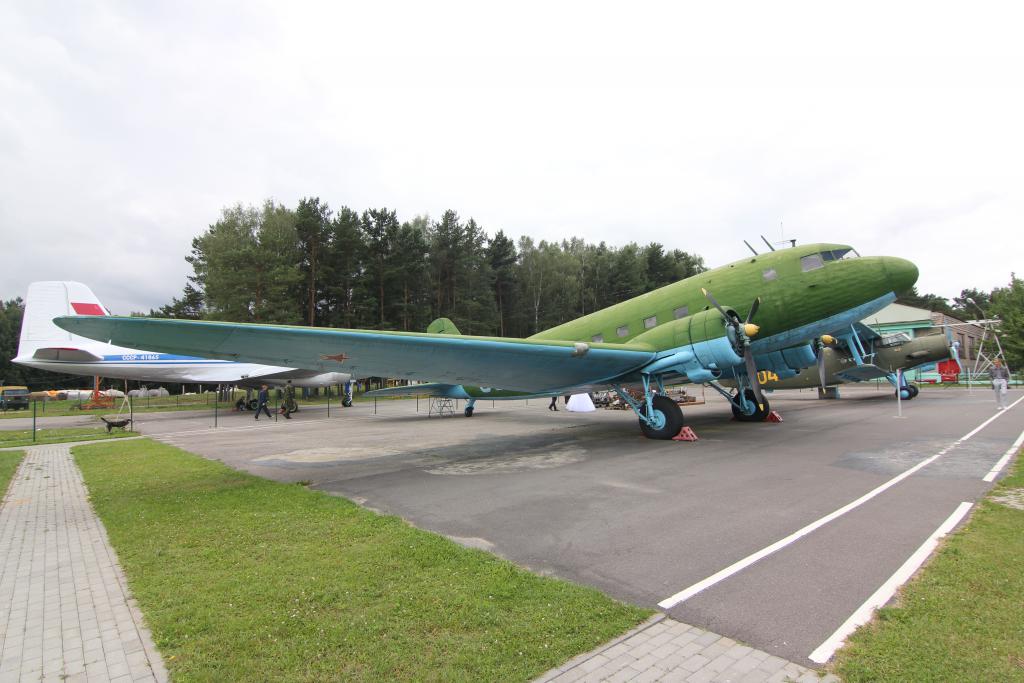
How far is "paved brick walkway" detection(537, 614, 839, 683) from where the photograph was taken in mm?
2613

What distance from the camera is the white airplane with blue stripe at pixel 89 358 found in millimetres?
24422

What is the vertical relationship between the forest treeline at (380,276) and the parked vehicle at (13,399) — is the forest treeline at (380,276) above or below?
above

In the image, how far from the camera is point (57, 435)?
17656 mm

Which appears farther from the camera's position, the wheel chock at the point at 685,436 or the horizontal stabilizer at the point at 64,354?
the horizontal stabilizer at the point at 64,354

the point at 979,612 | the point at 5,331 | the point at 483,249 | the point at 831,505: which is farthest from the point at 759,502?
the point at 5,331

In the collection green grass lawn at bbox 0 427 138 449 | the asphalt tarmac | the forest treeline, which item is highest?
the forest treeline

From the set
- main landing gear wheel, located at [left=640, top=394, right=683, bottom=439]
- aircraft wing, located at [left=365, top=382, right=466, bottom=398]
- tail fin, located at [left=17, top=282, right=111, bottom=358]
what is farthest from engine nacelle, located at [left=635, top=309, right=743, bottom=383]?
tail fin, located at [left=17, top=282, right=111, bottom=358]

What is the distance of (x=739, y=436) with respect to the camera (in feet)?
40.5

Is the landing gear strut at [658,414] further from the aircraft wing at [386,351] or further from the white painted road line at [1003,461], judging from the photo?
the white painted road line at [1003,461]

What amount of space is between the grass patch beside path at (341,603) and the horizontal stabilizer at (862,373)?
2682 centimetres

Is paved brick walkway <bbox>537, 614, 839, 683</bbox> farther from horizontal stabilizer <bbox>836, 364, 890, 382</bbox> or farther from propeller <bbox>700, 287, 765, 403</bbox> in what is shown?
horizontal stabilizer <bbox>836, 364, 890, 382</bbox>

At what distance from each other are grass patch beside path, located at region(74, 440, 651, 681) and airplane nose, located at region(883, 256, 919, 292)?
1149cm

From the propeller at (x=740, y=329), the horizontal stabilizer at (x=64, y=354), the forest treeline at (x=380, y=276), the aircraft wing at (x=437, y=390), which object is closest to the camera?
the propeller at (x=740, y=329)

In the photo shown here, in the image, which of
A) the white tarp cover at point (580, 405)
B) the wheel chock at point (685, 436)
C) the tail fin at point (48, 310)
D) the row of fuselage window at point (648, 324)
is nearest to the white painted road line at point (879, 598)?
the wheel chock at point (685, 436)
